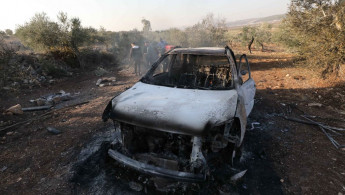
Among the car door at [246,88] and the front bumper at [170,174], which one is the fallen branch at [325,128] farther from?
the front bumper at [170,174]

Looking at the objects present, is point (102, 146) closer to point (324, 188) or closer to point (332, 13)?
point (324, 188)

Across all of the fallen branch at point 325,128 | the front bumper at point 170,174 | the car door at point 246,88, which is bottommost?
the fallen branch at point 325,128

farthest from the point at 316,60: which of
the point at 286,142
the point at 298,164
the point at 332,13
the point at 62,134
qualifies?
the point at 62,134

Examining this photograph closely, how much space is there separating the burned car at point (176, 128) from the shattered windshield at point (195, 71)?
720 mm

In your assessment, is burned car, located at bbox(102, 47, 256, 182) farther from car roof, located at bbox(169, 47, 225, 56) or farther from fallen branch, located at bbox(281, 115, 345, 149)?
fallen branch, located at bbox(281, 115, 345, 149)

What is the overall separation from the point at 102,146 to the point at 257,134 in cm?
323

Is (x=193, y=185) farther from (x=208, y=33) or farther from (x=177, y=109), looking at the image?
(x=208, y=33)

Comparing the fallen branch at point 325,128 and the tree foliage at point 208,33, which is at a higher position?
the tree foliage at point 208,33

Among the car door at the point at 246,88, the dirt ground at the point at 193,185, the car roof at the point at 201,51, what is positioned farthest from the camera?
the car roof at the point at 201,51

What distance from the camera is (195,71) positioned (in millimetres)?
4488

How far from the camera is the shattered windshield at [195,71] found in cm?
421

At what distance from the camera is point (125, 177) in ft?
9.88

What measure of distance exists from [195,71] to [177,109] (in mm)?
2063

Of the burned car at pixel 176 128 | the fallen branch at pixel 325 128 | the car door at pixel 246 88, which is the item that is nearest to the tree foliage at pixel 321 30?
the fallen branch at pixel 325 128
